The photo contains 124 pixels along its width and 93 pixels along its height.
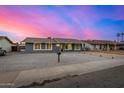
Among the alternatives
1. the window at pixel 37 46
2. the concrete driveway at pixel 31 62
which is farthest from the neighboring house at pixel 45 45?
the concrete driveway at pixel 31 62

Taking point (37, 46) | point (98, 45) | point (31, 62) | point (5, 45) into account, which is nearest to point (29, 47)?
point (37, 46)

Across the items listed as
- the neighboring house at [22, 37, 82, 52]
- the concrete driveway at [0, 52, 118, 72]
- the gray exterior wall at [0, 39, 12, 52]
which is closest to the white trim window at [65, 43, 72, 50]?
the neighboring house at [22, 37, 82, 52]

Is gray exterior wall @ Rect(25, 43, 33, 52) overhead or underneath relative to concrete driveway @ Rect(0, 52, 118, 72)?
overhead

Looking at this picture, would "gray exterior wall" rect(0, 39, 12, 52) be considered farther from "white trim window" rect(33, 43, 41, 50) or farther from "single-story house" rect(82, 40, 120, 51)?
"single-story house" rect(82, 40, 120, 51)

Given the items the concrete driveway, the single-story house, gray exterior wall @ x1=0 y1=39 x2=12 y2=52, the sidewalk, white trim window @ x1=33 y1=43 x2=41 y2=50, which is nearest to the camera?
the sidewalk

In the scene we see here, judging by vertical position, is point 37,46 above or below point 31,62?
above

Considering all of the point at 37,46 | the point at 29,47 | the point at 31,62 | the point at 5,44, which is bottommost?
the point at 31,62

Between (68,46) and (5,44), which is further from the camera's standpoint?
(68,46)

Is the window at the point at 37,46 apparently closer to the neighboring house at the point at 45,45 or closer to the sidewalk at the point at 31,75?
the neighboring house at the point at 45,45

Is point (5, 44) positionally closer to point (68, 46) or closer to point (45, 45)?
point (45, 45)

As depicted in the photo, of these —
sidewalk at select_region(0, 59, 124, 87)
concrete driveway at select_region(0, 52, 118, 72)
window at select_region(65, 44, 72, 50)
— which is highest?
window at select_region(65, 44, 72, 50)

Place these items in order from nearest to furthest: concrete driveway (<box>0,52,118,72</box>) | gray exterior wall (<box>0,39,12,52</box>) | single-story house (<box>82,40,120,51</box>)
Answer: concrete driveway (<box>0,52,118,72</box>) < gray exterior wall (<box>0,39,12,52</box>) < single-story house (<box>82,40,120,51</box>)
